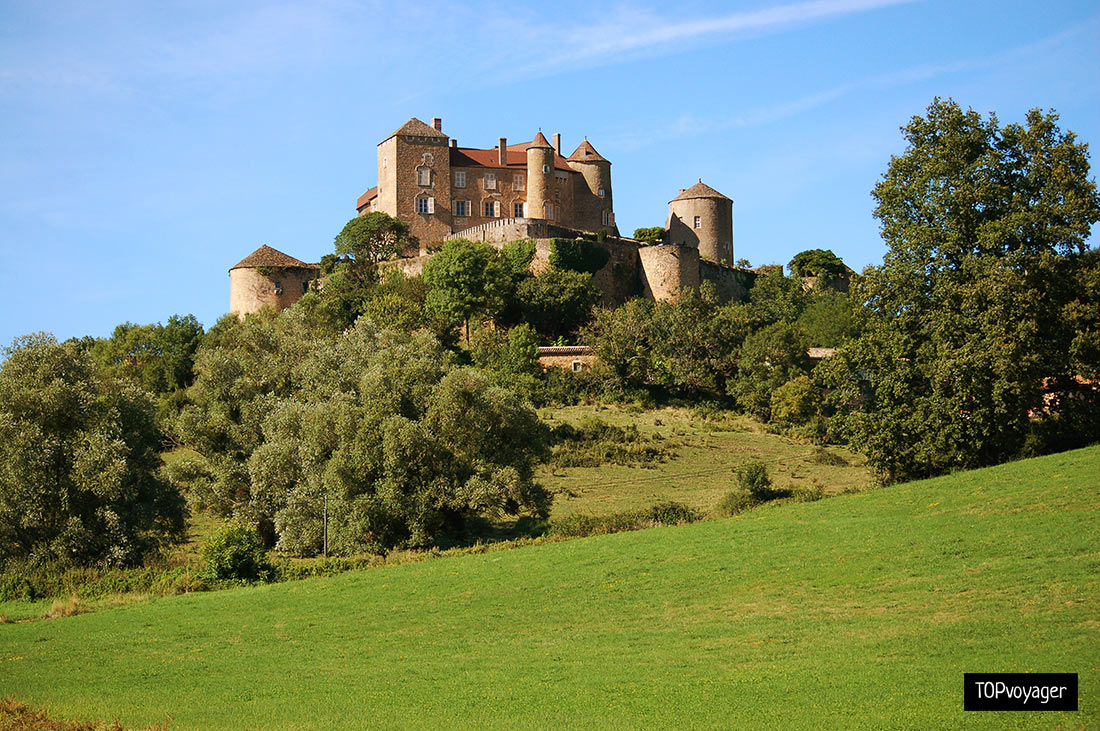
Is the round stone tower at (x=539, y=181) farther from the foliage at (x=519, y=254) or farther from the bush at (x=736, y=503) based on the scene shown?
the bush at (x=736, y=503)

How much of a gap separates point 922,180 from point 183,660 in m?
25.7

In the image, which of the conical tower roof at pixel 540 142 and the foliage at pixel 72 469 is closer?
the foliage at pixel 72 469

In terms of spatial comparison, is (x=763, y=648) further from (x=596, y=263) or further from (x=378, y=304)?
(x=596, y=263)

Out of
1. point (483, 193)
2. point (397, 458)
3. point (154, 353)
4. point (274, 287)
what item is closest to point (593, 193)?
point (483, 193)

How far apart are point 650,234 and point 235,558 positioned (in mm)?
53977

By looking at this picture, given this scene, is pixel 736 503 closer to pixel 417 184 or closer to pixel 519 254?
pixel 519 254

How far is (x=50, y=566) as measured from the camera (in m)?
30.8

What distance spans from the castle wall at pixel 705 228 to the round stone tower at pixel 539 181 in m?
11.0

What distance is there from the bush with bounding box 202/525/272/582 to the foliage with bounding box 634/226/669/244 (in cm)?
5198

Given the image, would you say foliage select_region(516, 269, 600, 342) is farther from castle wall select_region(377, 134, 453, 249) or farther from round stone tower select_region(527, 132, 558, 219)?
castle wall select_region(377, 134, 453, 249)

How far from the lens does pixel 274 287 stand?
7175cm

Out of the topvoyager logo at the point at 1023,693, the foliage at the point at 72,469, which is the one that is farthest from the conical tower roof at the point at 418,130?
the topvoyager logo at the point at 1023,693

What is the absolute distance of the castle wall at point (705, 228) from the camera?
8075 cm

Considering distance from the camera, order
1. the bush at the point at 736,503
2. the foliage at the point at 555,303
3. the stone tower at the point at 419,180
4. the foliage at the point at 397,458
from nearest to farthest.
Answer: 1. the foliage at the point at 397,458
2. the bush at the point at 736,503
3. the foliage at the point at 555,303
4. the stone tower at the point at 419,180
